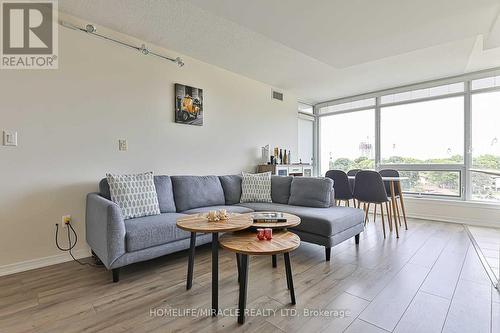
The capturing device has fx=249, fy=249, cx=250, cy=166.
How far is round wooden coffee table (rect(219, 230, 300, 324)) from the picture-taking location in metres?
1.52

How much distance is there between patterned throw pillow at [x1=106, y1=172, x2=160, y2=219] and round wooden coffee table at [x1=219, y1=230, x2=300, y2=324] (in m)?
1.11

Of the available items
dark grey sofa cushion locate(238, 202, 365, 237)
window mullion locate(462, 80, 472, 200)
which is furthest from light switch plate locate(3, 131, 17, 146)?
window mullion locate(462, 80, 472, 200)

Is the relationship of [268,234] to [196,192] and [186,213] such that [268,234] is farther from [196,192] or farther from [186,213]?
[196,192]

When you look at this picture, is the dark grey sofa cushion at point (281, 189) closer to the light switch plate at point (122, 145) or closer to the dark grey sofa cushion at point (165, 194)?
the dark grey sofa cushion at point (165, 194)

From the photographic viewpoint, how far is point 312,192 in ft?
10.4

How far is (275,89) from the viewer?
4.96 meters

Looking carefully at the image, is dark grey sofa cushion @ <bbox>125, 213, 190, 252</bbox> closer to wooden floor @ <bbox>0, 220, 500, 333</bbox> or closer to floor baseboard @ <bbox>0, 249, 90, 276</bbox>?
wooden floor @ <bbox>0, 220, 500, 333</bbox>

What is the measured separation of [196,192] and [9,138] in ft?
6.03

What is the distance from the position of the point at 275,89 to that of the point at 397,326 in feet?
14.0

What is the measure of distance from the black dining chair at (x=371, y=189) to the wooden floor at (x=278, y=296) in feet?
2.93

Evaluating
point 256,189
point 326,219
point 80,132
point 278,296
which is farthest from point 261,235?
point 80,132

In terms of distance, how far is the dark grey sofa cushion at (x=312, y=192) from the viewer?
3.07 meters

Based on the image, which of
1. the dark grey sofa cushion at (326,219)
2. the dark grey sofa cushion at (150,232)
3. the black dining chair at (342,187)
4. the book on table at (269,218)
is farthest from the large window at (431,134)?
the dark grey sofa cushion at (150,232)

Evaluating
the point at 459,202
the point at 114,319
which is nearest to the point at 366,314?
the point at 114,319
